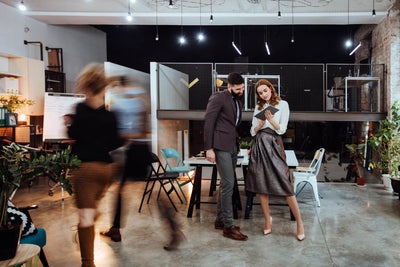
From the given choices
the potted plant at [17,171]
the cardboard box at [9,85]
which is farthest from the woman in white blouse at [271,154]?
the cardboard box at [9,85]

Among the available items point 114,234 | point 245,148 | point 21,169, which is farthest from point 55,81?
point 21,169

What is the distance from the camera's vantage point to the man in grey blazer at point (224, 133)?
3.55 meters

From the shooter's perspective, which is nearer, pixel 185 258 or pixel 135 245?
pixel 185 258

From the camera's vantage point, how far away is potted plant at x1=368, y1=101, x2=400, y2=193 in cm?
632

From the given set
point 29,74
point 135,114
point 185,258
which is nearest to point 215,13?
point 29,74

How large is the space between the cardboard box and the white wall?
0.58 m

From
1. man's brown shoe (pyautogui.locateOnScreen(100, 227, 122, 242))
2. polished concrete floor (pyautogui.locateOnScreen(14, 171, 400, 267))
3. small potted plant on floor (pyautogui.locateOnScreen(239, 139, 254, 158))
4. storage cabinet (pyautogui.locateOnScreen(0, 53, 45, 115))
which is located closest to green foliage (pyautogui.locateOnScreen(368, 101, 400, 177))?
polished concrete floor (pyautogui.locateOnScreen(14, 171, 400, 267))

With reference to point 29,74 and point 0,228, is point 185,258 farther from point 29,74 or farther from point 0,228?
point 29,74

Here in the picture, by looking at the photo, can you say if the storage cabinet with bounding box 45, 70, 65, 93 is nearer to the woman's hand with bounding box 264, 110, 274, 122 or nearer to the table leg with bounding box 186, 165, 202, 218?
the table leg with bounding box 186, 165, 202, 218

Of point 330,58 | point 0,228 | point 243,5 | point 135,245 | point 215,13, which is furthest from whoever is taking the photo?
point 330,58

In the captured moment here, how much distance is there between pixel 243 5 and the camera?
285 inches

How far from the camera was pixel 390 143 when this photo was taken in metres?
6.46

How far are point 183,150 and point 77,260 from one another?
238 inches

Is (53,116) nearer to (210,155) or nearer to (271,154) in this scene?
(210,155)
